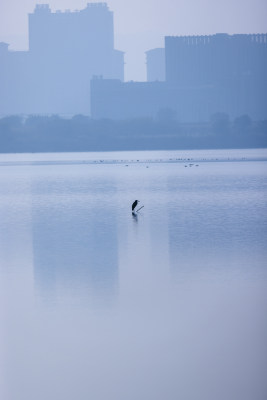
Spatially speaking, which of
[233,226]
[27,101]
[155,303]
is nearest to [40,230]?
[233,226]

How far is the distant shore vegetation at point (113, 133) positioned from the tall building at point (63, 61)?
4707 cm

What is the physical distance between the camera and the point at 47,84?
161 m

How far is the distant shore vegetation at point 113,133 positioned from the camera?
325 feet

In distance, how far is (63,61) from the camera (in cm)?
16725

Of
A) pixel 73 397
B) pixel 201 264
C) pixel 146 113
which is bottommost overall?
pixel 73 397

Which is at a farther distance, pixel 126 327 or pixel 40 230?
pixel 40 230

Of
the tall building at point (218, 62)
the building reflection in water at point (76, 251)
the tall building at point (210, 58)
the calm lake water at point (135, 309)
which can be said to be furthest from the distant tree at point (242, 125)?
the calm lake water at point (135, 309)

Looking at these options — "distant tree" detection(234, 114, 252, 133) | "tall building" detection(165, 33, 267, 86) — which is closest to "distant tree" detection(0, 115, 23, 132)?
"distant tree" detection(234, 114, 252, 133)

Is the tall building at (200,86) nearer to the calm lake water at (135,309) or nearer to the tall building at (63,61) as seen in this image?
the tall building at (63,61)

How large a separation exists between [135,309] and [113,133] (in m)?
95.5

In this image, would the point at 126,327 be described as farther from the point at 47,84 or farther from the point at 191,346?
the point at 47,84

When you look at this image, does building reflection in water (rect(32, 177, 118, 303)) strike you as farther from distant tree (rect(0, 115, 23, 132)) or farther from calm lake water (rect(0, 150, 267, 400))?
distant tree (rect(0, 115, 23, 132))

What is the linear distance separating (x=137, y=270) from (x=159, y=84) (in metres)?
111

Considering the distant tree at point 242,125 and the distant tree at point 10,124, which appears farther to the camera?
the distant tree at point 10,124
